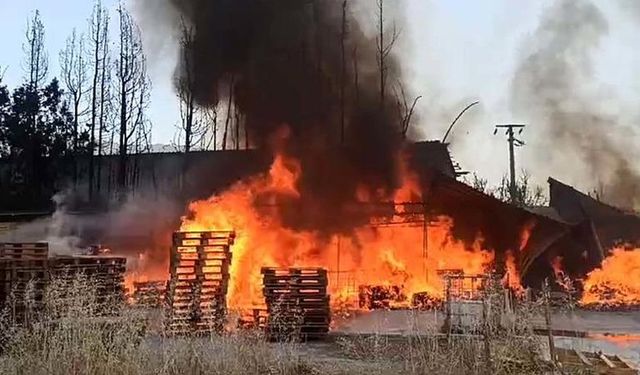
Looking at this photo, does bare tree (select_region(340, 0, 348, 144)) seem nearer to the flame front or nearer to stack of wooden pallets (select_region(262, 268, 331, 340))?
the flame front

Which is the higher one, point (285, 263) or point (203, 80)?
point (203, 80)

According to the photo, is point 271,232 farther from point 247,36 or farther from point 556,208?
point 556,208

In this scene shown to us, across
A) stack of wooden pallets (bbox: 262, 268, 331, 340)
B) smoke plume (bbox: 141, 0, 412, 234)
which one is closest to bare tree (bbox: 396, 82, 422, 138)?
smoke plume (bbox: 141, 0, 412, 234)

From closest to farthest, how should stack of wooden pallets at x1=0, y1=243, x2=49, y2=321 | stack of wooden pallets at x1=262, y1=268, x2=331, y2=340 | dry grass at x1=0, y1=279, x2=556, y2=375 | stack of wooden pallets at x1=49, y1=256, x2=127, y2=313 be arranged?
dry grass at x1=0, y1=279, x2=556, y2=375
stack of wooden pallets at x1=0, y1=243, x2=49, y2=321
stack of wooden pallets at x1=49, y1=256, x2=127, y2=313
stack of wooden pallets at x1=262, y1=268, x2=331, y2=340

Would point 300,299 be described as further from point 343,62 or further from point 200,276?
point 343,62

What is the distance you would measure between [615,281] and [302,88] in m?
11.1

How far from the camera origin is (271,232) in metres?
18.5

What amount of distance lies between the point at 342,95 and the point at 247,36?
3.32 meters

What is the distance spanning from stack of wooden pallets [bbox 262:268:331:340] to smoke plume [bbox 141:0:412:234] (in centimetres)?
580

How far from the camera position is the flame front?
17861 mm

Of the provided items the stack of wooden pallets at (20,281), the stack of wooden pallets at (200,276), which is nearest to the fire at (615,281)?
the stack of wooden pallets at (200,276)

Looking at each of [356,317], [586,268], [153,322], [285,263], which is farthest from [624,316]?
[153,322]

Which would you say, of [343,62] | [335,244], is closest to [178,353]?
[335,244]

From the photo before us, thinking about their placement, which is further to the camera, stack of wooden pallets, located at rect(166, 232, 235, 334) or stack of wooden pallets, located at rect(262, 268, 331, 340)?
stack of wooden pallets, located at rect(262, 268, 331, 340)
